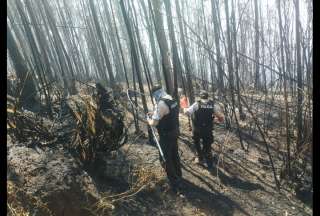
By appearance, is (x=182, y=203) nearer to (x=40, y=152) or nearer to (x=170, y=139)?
(x=170, y=139)

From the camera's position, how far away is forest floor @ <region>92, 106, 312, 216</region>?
507 cm

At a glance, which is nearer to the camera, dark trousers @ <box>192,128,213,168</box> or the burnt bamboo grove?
the burnt bamboo grove

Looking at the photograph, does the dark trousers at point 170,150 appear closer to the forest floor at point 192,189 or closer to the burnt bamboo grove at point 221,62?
the forest floor at point 192,189

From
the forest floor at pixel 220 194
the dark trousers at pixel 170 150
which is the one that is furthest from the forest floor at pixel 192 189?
the dark trousers at pixel 170 150

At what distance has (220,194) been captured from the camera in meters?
5.55

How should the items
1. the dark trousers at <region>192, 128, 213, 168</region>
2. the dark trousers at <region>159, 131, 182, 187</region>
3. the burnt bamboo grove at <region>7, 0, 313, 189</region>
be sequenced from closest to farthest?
the burnt bamboo grove at <region>7, 0, 313, 189</region> < the dark trousers at <region>159, 131, 182, 187</region> < the dark trousers at <region>192, 128, 213, 168</region>

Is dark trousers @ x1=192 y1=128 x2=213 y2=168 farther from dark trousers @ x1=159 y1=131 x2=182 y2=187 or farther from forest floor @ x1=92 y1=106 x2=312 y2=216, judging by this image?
dark trousers @ x1=159 y1=131 x2=182 y2=187

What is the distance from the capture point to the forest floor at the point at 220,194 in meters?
5.07

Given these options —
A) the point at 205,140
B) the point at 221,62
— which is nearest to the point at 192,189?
the point at 205,140

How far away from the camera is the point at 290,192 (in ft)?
18.4

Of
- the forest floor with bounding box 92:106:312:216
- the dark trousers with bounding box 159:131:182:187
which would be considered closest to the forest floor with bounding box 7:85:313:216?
the forest floor with bounding box 92:106:312:216

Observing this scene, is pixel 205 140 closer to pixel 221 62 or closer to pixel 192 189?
pixel 192 189
